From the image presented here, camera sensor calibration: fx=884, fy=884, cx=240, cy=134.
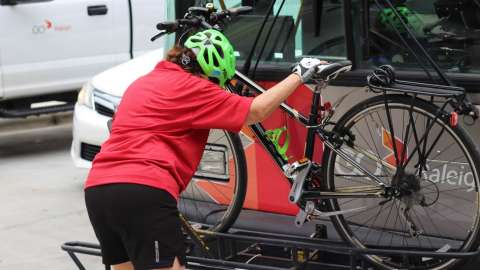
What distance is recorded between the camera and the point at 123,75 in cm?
749

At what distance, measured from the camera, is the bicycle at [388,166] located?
4.03 m

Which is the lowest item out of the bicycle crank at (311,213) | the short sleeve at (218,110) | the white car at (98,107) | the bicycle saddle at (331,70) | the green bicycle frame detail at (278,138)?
the white car at (98,107)

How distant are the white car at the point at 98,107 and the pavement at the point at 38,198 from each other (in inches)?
17.8

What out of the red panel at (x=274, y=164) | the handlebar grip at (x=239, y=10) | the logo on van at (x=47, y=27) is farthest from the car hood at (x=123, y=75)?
the handlebar grip at (x=239, y=10)

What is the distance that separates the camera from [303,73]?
386cm

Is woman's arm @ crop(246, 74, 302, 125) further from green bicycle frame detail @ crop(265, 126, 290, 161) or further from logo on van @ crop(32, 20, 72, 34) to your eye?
logo on van @ crop(32, 20, 72, 34)

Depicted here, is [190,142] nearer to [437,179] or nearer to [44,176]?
[437,179]

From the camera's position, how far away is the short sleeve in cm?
362

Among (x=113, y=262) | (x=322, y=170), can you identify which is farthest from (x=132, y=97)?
(x=322, y=170)

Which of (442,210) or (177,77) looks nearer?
(177,77)

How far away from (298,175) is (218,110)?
0.89m

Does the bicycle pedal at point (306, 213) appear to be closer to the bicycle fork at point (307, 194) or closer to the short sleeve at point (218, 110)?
the bicycle fork at point (307, 194)

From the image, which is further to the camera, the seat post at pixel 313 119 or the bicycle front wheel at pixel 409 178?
the seat post at pixel 313 119

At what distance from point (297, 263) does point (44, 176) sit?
4539 millimetres
